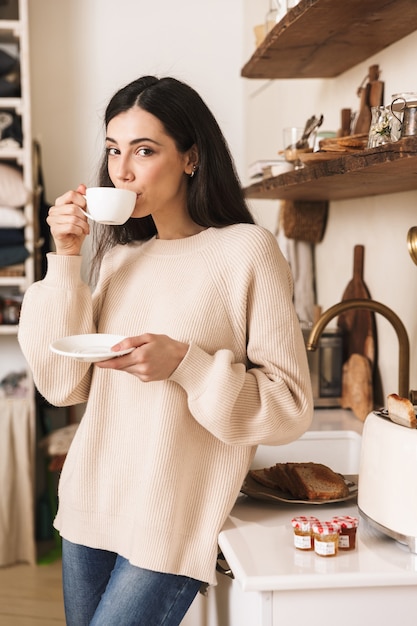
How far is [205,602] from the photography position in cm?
162

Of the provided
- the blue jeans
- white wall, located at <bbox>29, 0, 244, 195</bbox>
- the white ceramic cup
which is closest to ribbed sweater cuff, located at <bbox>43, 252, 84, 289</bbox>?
the white ceramic cup

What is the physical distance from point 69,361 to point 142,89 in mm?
503

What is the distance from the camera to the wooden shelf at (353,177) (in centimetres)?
125

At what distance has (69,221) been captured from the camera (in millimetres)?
1440

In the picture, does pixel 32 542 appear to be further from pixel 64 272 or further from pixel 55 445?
pixel 64 272

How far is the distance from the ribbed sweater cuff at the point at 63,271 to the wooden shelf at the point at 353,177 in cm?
51

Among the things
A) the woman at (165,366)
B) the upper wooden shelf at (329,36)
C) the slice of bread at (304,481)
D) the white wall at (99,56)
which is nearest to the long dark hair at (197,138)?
the woman at (165,366)

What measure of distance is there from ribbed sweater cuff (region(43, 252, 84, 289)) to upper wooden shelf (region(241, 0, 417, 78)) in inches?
27.5

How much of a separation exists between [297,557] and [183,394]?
319mm

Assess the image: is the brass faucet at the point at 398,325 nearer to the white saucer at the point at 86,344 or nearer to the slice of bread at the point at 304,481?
the slice of bread at the point at 304,481

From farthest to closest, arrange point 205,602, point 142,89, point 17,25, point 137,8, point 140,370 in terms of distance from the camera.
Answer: point 137,8
point 17,25
point 205,602
point 142,89
point 140,370

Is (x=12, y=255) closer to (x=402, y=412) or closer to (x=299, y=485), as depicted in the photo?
(x=299, y=485)

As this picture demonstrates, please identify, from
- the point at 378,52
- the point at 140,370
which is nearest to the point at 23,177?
the point at 378,52

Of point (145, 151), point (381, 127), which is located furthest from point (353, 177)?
point (145, 151)
